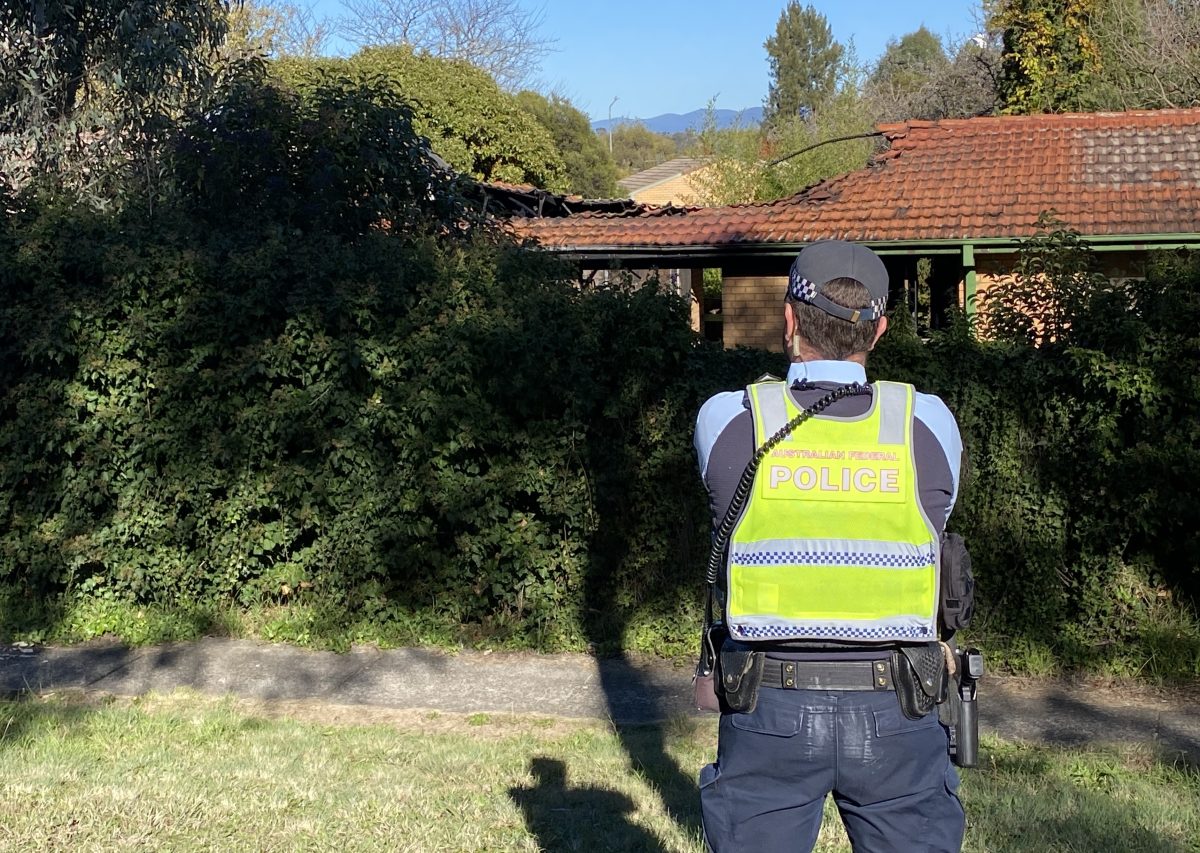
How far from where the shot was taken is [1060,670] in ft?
22.1

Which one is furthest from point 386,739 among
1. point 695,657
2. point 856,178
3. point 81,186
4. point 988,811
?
point 856,178

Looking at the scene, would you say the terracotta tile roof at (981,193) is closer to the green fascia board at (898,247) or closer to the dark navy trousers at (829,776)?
the green fascia board at (898,247)

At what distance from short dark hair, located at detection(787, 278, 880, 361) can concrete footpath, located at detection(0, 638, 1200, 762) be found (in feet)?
12.5

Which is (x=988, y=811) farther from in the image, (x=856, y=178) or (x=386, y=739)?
(x=856, y=178)

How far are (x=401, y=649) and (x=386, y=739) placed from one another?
5.70 ft

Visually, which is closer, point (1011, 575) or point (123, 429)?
point (1011, 575)

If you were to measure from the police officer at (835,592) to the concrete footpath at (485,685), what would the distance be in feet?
11.8

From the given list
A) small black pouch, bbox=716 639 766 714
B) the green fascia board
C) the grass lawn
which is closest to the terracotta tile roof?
the green fascia board

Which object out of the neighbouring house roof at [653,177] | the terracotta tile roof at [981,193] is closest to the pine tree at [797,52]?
the neighbouring house roof at [653,177]

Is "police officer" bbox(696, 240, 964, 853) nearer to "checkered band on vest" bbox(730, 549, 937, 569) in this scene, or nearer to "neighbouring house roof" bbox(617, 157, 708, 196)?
"checkered band on vest" bbox(730, 549, 937, 569)

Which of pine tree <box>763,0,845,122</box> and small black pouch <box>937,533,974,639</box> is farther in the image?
pine tree <box>763,0,845,122</box>

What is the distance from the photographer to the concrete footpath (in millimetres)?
6090

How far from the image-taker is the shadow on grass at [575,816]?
4.54m

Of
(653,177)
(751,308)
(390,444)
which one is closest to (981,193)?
(751,308)
